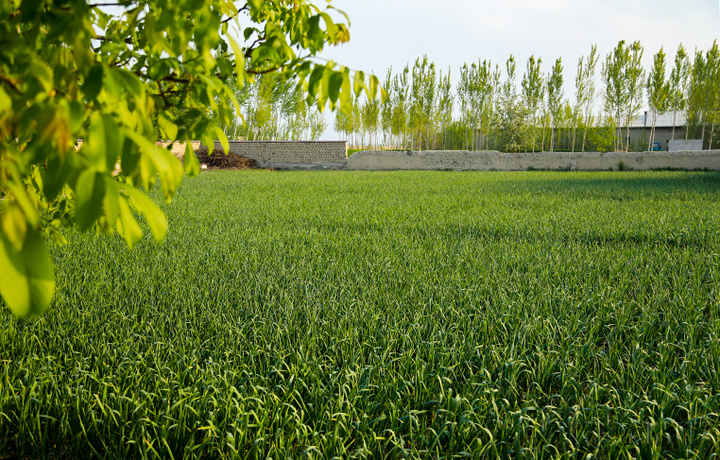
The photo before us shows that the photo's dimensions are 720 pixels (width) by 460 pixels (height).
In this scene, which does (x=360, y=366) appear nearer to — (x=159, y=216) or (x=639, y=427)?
(x=639, y=427)

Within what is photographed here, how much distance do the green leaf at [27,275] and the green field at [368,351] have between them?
114 centimetres

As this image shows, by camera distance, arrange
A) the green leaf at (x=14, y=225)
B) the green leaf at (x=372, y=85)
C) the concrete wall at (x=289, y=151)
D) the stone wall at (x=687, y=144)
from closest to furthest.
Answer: the green leaf at (x=14, y=225) < the green leaf at (x=372, y=85) < the concrete wall at (x=289, y=151) < the stone wall at (x=687, y=144)

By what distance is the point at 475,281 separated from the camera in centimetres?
369

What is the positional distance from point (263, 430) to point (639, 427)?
1486 millimetres

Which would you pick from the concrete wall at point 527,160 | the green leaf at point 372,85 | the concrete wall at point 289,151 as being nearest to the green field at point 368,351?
the green leaf at point 372,85

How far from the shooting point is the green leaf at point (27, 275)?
2.16ft

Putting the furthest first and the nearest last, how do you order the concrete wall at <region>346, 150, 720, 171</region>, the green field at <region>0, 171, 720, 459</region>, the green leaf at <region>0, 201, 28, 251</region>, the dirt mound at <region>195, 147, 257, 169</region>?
the dirt mound at <region>195, 147, 257, 169</region>
the concrete wall at <region>346, 150, 720, 171</region>
the green field at <region>0, 171, 720, 459</region>
the green leaf at <region>0, 201, 28, 251</region>

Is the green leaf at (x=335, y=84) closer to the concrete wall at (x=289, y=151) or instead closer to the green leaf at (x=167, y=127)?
the green leaf at (x=167, y=127)

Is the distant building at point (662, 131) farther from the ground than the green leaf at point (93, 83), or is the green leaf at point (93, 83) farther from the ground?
the distant building at point (662, 131)

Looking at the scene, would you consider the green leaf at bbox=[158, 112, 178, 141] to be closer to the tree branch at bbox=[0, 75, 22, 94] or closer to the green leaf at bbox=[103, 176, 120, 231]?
the tree branch at bbox=[0, 75, 22, 94]

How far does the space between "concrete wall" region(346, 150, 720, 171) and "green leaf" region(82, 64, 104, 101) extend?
21970 millimetres

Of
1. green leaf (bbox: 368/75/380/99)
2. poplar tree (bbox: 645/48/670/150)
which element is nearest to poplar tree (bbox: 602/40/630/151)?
poplar tree (bbox: 645/48/670/150)

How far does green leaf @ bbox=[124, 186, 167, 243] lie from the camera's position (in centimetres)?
80

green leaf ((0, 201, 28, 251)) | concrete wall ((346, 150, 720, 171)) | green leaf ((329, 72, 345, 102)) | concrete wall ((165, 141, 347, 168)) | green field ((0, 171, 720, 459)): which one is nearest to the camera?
green leaf ((0, 201, 28, 251))
